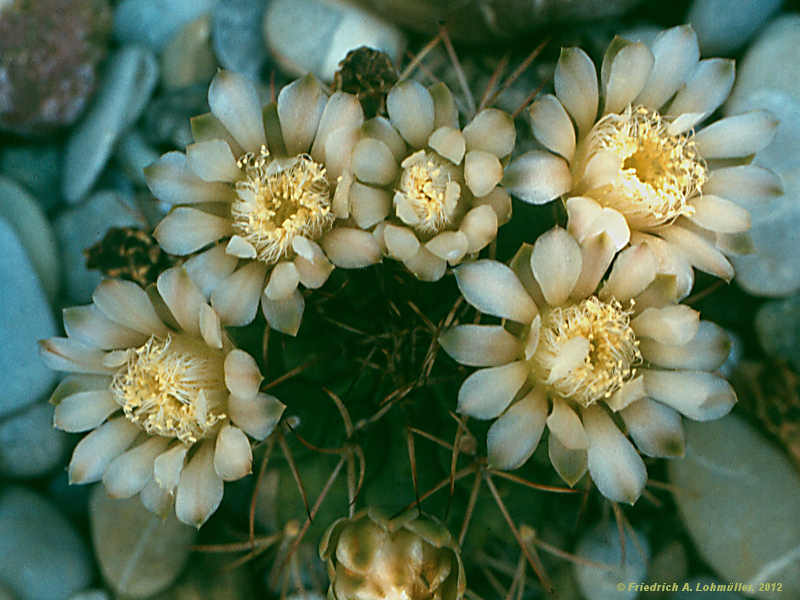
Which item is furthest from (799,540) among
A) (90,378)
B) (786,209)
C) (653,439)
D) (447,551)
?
(90,378)

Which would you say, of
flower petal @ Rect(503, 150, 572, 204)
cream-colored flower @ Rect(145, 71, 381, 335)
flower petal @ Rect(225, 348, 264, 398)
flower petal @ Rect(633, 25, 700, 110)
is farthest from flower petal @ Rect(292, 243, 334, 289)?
flower petal @ Rect(633, 25, 700, 110)

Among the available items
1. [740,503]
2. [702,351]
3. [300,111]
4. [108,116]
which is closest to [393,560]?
[702,351]

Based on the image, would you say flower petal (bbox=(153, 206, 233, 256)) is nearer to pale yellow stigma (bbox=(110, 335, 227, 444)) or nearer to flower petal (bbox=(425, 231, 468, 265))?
pale yellow stigma (bbox=(110, 335, 227, 444))

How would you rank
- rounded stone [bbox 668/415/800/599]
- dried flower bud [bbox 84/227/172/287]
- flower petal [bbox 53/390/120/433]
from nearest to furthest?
flower petal [bbox 53/390/120/433], dried flower bud [bbox 84/227/172/287], rounded stone [bbox 668/415/800/599]

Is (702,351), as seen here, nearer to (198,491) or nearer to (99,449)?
(198,491)

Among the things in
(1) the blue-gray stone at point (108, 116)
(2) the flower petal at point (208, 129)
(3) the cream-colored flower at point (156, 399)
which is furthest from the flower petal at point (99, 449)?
(1) the blue-gray stone at point (108, 116)
